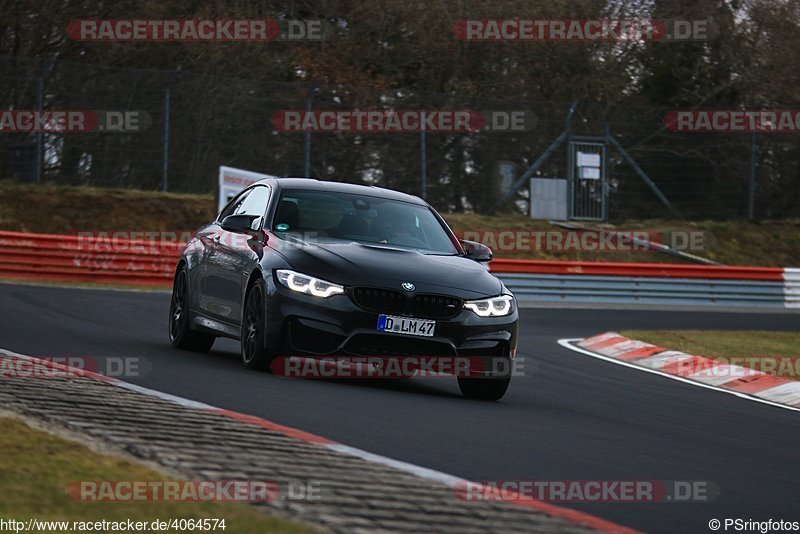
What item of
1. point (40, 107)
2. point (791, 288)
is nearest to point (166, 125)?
point (40, 107)

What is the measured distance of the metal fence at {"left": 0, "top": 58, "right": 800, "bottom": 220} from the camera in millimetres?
26094

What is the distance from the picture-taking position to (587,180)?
3077cm

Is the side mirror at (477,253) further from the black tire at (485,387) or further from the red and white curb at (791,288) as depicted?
the red and white curb at (791,288)

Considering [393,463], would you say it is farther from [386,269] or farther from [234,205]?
[234,205]

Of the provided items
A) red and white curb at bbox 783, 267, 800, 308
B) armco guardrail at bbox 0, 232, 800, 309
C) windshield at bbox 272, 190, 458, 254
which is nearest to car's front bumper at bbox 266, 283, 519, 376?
windshield at bbox 272, 190, 458, 254

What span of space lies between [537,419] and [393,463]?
2.84m

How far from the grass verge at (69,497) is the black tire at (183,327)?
19.2 ft

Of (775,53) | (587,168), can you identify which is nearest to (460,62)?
(587,168)

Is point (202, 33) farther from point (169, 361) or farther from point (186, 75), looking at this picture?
point (169, 361)

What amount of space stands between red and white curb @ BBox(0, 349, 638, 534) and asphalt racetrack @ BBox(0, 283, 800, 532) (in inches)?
9.7

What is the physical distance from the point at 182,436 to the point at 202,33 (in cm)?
2664

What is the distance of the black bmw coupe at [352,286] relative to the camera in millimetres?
9273

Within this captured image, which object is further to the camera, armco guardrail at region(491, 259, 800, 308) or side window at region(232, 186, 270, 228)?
armco guardrail at region(491, 259, 800, 308)

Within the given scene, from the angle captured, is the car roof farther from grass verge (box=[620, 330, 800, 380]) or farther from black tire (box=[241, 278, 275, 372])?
grass verge (box=[620, 330, 800, 380])
